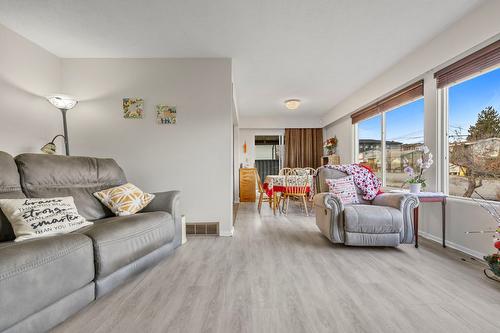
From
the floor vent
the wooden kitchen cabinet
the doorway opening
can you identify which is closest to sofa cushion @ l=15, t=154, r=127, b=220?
the floor vent

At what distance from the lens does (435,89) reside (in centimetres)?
288

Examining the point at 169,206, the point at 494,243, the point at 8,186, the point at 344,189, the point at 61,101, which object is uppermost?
the point at 61,101

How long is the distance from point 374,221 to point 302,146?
4.55m

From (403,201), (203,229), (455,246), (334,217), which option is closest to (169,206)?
(203,229)

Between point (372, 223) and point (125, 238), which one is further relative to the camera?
point (372, 223)

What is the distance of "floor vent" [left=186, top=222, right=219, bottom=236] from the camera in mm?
3123

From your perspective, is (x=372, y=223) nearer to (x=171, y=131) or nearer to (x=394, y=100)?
(x=394, y=100)

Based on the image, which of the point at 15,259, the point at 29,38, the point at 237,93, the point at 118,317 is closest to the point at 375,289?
the point at 118,317

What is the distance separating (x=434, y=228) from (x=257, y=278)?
2428 millimetres

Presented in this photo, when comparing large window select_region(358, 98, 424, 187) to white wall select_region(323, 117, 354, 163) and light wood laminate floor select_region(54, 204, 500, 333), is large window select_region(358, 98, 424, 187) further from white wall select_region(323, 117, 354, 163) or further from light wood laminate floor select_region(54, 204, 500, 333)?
light wood laminate floor select_region(54, 204, 500, 333)

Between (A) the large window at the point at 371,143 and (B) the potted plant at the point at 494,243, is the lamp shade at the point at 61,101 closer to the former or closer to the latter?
(B) the potted plant at the point at 494,243

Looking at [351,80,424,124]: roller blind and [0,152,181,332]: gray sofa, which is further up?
[351,80,424,124]: roller blind

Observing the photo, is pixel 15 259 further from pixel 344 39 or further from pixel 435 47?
pixel 435 47

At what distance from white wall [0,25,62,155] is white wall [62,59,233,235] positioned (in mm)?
247
